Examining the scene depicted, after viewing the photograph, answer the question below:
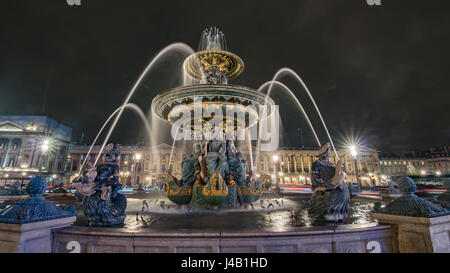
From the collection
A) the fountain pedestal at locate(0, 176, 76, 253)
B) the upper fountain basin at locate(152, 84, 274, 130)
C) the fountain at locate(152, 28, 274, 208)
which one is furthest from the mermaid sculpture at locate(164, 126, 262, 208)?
the fountain pedestal at locate(0, 176, 76, 253)

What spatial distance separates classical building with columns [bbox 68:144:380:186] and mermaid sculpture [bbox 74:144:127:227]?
210ft

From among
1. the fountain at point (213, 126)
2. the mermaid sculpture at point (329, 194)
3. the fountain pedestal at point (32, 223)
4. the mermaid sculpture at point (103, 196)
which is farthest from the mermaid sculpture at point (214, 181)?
the fountain pedestal at point (32, 223)

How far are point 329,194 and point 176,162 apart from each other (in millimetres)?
74718

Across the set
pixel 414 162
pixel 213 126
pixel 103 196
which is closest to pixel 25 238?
pixel 103 196

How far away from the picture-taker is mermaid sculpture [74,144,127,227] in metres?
4.92

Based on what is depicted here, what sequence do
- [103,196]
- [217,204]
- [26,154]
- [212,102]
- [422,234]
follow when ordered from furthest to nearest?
1. [26,154]
2. [212,102]
3. [217,204]
4. [103,196]
5. [422,234]

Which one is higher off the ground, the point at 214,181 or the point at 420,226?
the point at 214,181

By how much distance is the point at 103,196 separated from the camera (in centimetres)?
504

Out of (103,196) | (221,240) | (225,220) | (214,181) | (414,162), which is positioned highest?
(414,162)

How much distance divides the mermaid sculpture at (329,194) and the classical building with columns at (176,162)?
6301 centimetres

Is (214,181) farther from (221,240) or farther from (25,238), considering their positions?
(25,238)

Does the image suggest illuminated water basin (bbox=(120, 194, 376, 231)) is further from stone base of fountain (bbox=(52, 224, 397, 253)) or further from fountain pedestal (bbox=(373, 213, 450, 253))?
fountain pedestal (bbox=(373, 213, 450, 253))
